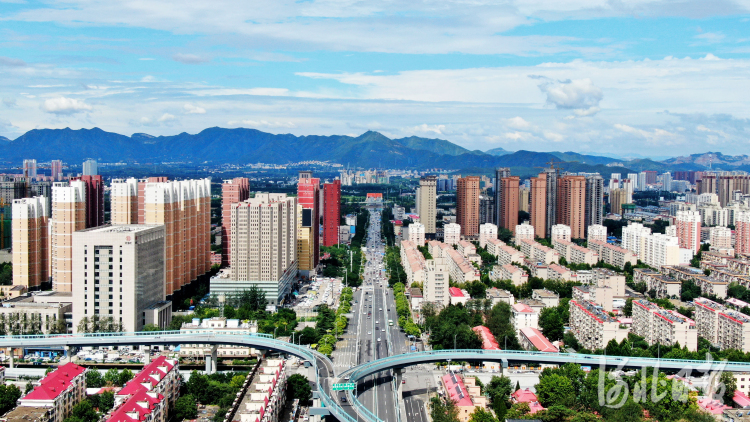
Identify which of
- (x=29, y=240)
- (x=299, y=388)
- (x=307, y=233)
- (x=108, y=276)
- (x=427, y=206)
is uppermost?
(x=427, y=206)

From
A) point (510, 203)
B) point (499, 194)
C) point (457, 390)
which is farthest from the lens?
point (499, 194)

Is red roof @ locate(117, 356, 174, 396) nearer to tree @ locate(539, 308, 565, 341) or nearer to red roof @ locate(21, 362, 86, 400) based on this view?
red roof @ locate(21, 362, 86, 400)

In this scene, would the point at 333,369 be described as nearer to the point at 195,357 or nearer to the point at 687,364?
the point at 195,357

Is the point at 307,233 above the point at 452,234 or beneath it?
above

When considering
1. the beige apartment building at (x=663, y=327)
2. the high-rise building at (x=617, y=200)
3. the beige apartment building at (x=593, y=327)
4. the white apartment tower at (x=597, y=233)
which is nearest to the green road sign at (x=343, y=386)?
the beige apartment building at (x=593, y=327)

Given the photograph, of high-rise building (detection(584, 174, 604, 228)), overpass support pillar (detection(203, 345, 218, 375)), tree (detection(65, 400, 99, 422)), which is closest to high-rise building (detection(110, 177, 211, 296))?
overpass support pillar (detection(203, 345, 218, 375))

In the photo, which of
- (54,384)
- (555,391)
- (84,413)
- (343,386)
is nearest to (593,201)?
(555,391)

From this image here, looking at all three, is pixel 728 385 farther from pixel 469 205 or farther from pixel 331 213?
pixel 469 205
